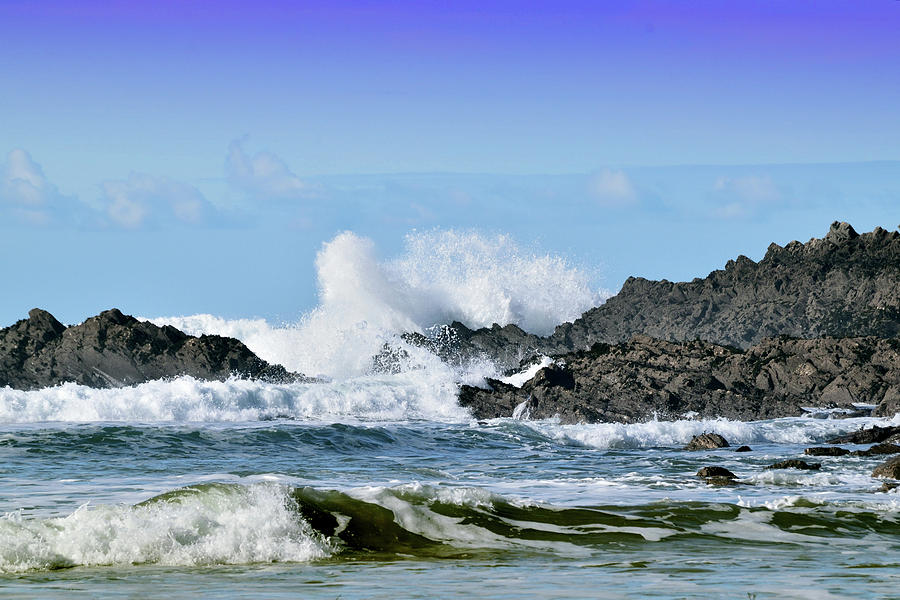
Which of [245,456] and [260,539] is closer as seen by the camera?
[260,539]

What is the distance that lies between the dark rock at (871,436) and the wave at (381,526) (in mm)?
10441

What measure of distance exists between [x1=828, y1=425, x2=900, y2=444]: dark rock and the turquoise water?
161 inches

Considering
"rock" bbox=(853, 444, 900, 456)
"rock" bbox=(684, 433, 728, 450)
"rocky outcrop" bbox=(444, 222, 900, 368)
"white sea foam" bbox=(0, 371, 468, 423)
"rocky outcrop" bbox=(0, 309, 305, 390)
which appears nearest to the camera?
"rock" bbox=(853, 444, 900, 456)

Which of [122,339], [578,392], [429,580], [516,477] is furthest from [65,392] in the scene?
[429,580]

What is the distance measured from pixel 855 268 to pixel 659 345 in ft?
62.1

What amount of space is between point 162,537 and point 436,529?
3.01 metres

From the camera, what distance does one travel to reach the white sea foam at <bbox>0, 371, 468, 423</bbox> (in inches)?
1164

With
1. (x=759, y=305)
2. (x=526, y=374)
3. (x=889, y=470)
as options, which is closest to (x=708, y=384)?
(x=526, y=374)

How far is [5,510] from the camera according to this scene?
12500 millimetres

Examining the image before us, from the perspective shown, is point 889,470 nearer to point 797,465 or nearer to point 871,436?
point 797,465

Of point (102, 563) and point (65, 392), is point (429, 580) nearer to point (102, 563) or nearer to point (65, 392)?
point (102, 563)

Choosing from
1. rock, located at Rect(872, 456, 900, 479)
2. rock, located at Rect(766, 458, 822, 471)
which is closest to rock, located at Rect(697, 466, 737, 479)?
rock, located at Rect(766, 458, 822, 471)

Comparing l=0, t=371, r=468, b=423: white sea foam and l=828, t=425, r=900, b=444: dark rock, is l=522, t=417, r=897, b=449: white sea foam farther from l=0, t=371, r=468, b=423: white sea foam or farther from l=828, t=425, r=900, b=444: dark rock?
l=0, t=371, r=468, b=423: white sea foam

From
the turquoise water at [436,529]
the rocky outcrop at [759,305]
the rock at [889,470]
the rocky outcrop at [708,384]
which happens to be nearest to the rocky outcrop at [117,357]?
the rocky outcrop at [708,384]
